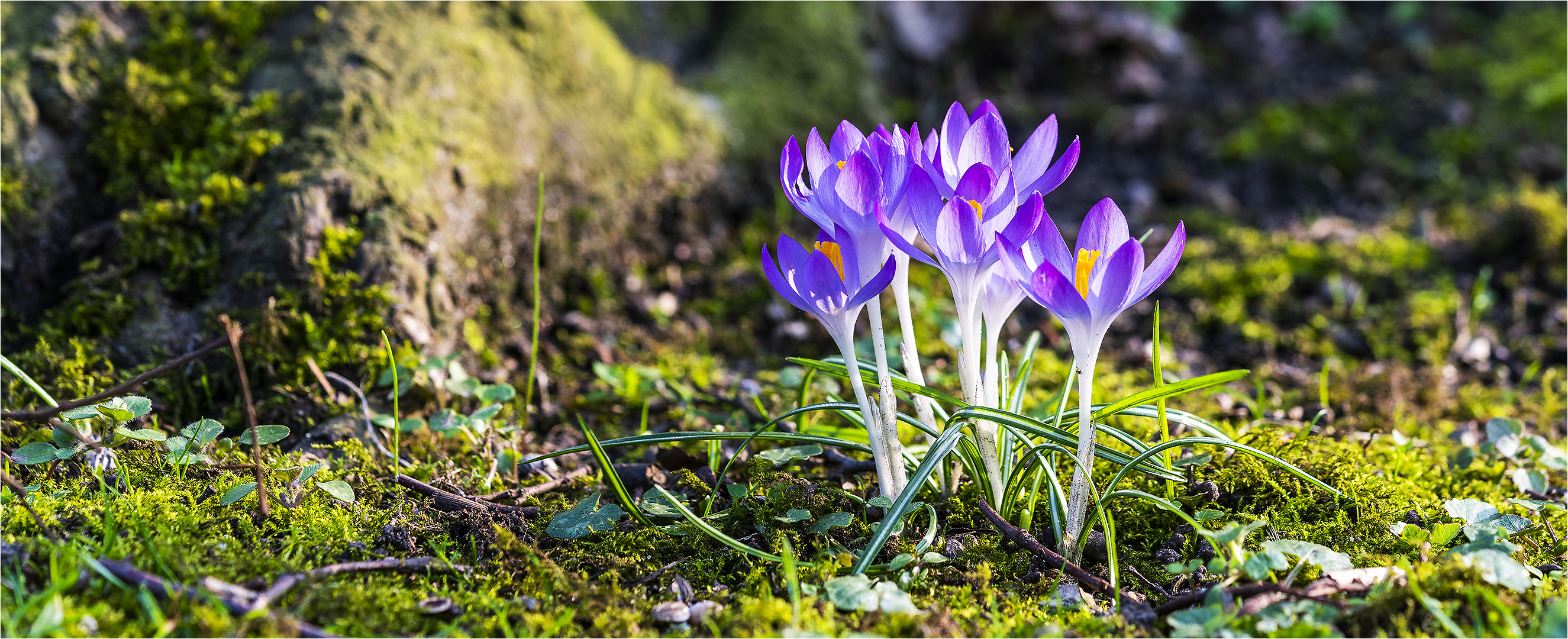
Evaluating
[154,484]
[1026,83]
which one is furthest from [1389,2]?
[154,484]

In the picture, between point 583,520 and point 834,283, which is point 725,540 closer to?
point 583,520

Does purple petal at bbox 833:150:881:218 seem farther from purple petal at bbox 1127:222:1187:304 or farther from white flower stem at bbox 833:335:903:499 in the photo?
purple petal at bbox 1127:222:1187:304

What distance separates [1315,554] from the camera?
1539mm

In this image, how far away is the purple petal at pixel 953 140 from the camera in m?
1.59

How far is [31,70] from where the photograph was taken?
2600 millimetres

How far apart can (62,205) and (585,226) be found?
1606 mm

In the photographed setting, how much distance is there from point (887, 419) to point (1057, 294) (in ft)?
1.48

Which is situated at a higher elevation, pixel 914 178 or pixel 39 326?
pixel 914 178

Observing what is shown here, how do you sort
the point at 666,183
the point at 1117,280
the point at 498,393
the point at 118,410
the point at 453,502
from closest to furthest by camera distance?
the point at 1117,280 → the point at 118,410 → the point at 453,502 → the point at 498,393 → the point at 666,183

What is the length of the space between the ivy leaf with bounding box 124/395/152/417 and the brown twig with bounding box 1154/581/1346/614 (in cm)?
204

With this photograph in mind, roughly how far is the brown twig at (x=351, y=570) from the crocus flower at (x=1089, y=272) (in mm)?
1202

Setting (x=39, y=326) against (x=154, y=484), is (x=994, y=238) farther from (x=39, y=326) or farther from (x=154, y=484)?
(x=39, y=326)

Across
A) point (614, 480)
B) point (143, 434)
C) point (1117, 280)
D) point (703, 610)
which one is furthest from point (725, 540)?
point (143, 434)

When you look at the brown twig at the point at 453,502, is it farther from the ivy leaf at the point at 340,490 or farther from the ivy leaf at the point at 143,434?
the ivy leaf at the point at 143,434
